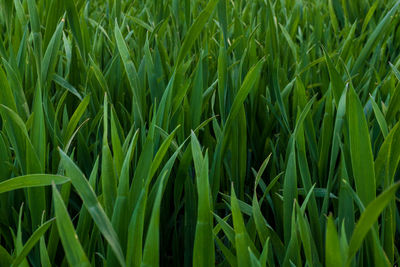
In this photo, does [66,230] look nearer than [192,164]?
Yes

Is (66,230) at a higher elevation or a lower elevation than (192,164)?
higher

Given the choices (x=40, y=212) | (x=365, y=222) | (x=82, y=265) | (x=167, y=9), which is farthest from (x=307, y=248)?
(x=167, y=9)

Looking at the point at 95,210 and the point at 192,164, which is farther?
the point at 192,164

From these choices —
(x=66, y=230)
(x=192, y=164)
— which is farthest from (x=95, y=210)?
(x=192, y=164)

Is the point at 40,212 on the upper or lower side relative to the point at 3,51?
lower

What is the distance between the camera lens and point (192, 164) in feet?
2.77

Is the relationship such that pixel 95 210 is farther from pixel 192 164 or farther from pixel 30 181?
pixel 192 164

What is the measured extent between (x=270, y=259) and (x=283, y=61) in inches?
26.7

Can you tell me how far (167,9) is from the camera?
1360 millimetres

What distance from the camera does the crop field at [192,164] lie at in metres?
0.52

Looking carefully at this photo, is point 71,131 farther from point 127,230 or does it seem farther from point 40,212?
point 127,230

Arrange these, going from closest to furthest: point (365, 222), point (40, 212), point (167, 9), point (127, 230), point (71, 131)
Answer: point (365, 222) → point (127, 230) → point (40, 212) → point (71, 131) → point (167, 9)

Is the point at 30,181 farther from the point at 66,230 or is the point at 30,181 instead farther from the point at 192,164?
the point at 192,164

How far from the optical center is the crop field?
1.72ft
